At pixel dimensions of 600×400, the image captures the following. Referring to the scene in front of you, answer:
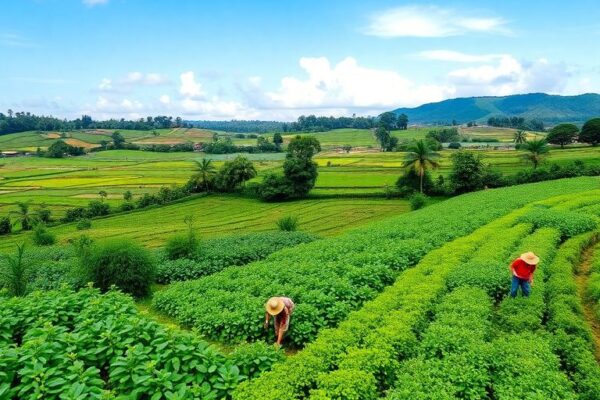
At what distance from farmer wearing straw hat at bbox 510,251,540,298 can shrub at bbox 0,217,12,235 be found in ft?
184

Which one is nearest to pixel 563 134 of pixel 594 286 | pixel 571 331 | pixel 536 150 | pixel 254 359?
pixel 536 150

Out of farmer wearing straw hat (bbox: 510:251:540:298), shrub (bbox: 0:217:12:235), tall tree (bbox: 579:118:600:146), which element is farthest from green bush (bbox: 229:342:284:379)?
tall tree (bbox: 579:118:600:146)

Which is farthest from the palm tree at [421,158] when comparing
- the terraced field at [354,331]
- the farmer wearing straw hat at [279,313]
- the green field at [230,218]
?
the farmer wearing straw hat at [279,313]

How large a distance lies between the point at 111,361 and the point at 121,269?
863 centimetres

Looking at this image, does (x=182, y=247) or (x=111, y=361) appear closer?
(x=111, y=361)

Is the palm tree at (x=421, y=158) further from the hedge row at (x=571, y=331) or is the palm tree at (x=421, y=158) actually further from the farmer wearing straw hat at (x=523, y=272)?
the farmer wearing straw hat at (x=523, y=272)

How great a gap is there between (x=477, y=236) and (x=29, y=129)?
195968 mm

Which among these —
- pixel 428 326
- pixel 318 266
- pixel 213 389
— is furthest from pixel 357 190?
pixel 213 389

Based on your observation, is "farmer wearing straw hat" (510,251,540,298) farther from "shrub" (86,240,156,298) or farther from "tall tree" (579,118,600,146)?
"tall tree" (579,118,600,146)

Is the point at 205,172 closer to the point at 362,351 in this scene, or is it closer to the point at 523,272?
the point at 523,272

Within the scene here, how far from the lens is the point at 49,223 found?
179 feet

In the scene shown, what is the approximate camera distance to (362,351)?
395 inches

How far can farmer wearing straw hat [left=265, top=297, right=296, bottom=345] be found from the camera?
451 inches

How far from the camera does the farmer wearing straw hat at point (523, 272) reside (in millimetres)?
12570
